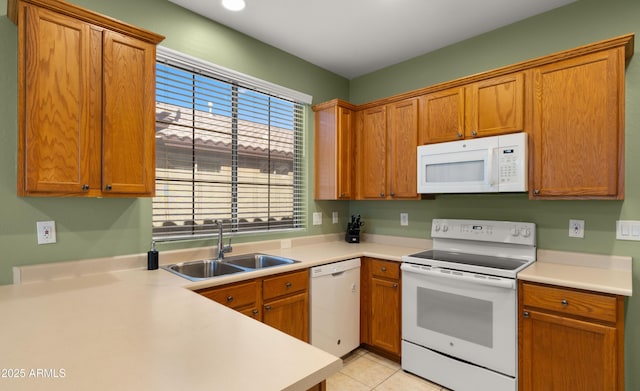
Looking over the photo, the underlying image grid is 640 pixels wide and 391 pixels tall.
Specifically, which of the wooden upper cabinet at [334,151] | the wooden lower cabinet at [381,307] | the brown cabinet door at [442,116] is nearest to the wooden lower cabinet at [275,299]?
the wooden lower cabinet at [381,307]

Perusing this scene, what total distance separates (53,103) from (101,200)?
650mm

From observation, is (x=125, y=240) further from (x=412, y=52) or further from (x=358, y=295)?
(x=412, y=52)

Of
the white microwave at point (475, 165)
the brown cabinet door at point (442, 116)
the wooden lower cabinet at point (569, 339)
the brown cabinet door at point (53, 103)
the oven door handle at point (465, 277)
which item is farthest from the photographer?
the brown cabinet door at point (442, 116)

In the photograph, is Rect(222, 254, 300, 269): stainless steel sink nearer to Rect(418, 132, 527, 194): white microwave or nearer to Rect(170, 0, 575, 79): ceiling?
Rect(418, 132, 527, 194): white microwave

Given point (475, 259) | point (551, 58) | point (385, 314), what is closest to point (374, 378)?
point (385, 314)

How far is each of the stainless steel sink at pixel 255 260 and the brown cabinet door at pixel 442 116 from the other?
5.28 feet

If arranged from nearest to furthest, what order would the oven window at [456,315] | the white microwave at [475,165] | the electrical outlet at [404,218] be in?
1. the oven window at [456,315]
2. the white microwave at [475,165]
3. the electrical outlet at [404,218]

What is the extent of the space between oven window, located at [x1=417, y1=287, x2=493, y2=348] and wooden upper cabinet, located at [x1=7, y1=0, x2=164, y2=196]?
2.09 meters

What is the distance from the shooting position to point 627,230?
6.96 ft

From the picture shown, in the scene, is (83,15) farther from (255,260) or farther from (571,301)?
(571,301)

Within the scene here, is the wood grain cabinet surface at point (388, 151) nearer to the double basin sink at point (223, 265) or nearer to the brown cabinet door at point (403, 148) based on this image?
the brown cabinet door at point (403, 148)

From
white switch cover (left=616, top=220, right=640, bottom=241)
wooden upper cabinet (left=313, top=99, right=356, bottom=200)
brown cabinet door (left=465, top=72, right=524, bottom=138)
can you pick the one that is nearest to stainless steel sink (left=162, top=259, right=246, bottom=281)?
wooden upper cabinet (left=313, top=99, right=356, bottom=200)

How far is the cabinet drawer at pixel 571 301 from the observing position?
5.72ft

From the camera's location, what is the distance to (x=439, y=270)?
7.69ft
